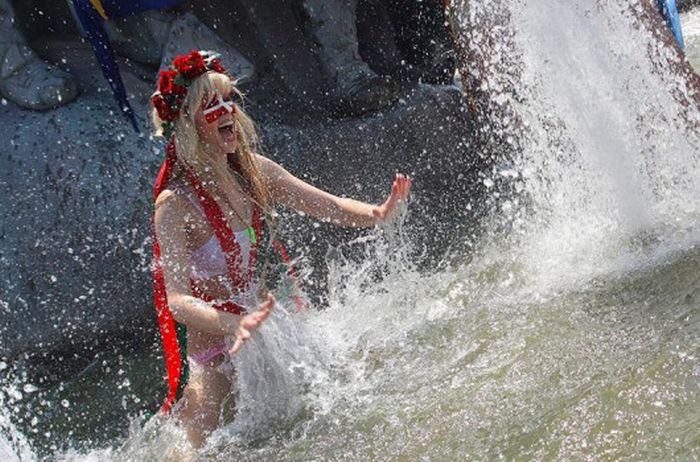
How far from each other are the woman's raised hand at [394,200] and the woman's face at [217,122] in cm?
49

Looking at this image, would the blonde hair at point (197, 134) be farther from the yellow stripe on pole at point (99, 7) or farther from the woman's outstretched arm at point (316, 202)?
the yellow stripe on pole at point (99, 7)

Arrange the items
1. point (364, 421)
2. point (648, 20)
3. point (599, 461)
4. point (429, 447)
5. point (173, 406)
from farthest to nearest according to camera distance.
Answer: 1. point (648, 20)
2. point (173, 406)
3. point (364, 421)
4. point (429, 447)
5. point (599, 461)

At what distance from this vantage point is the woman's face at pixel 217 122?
316cm

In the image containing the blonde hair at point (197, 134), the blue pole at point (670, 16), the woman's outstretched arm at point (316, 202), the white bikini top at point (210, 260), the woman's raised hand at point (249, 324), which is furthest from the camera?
the blue pole at point (670, 16)

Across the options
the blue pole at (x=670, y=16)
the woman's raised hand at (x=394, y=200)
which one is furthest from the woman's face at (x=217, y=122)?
the blue pole at (x=670, y=16)

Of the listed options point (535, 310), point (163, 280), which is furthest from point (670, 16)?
point (163, 280)

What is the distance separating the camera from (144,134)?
5.08 meters

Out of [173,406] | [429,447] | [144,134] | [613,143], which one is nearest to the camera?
[429,447]

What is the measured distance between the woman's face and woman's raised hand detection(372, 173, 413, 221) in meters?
0.49

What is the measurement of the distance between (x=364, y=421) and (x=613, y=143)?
6.15 feet

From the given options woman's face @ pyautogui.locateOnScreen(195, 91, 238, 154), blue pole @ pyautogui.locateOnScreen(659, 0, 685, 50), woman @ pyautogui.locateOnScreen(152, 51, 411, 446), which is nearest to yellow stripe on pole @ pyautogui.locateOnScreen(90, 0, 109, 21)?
woman @ pyautogui.locateOnScreen(152, 51, 411, 446)

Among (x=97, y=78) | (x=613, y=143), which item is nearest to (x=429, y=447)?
(x=613, y=143)

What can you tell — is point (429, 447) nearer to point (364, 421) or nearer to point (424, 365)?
point (364, 421)

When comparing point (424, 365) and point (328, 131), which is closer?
point (424, 365)
